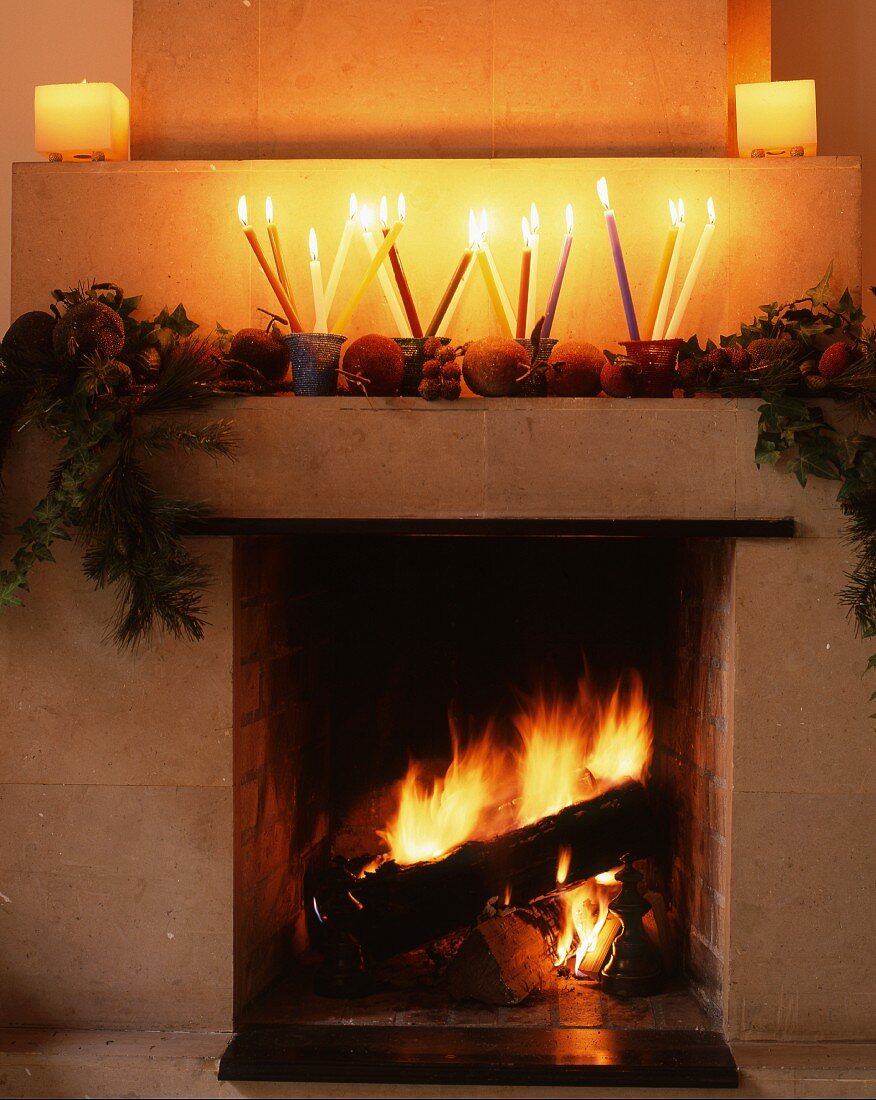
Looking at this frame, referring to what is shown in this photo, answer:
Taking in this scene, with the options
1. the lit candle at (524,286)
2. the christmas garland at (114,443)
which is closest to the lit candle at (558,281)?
the lit candle at (524,286)

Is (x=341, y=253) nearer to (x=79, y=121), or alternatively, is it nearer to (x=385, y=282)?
(x=385, y=282)

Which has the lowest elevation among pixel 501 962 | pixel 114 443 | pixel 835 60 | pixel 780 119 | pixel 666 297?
pixel 501 962

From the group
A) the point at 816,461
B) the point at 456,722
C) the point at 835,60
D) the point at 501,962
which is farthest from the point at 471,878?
the point at 835,60

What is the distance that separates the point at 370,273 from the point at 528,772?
1.06 m

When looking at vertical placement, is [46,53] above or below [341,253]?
above

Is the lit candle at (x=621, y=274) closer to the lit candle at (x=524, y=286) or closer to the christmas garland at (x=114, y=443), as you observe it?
the lit candle at (x=524, y=286)

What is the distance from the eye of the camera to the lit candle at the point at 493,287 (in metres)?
2.05

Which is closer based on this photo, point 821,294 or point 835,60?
point 821,294

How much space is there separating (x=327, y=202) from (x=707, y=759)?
1261 mm

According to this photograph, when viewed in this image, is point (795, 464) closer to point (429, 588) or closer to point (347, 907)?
point (429, 588)

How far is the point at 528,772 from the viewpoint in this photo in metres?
2.35

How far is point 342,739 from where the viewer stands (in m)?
2.53

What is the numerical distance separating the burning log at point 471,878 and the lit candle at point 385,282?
3.26 ft

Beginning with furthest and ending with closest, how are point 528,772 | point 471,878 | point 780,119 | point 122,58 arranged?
1. point 122,58
2. point 528,772
3. point 471,878
4. point 780,119
